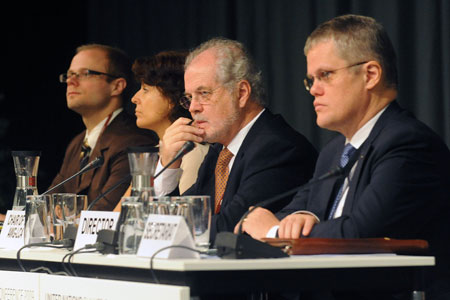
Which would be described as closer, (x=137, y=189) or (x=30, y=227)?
(x=137, y=189)

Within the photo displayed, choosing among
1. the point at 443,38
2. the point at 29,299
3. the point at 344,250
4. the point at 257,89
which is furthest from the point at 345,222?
the point at 443,38

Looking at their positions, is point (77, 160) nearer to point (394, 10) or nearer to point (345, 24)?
point (394, 10)

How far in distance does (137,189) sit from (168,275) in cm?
41

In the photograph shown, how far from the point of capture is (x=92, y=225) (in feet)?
7.80

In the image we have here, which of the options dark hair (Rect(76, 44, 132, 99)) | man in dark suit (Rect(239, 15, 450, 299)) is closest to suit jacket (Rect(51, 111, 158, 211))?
dark hair (Rect(76, 44, 132, 99))

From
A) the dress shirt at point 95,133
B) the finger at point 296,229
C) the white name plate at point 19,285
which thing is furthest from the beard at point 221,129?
the dress shirt at point 95,133

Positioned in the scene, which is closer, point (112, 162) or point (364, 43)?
point (364, 43)

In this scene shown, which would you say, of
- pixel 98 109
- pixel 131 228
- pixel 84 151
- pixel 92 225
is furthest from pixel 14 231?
pixel 98 109

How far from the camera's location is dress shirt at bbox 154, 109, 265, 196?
3.32 m

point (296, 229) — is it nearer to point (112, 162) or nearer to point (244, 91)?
point (244, 91)

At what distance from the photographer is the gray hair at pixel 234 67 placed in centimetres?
334

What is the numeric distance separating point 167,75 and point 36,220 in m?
1.50

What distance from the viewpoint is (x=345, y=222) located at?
233 centimetres

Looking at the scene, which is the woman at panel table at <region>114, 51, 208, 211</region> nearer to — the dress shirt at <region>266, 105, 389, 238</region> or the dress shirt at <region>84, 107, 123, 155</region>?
the dress shirt at <region>84, 107, 123, 155</region>
